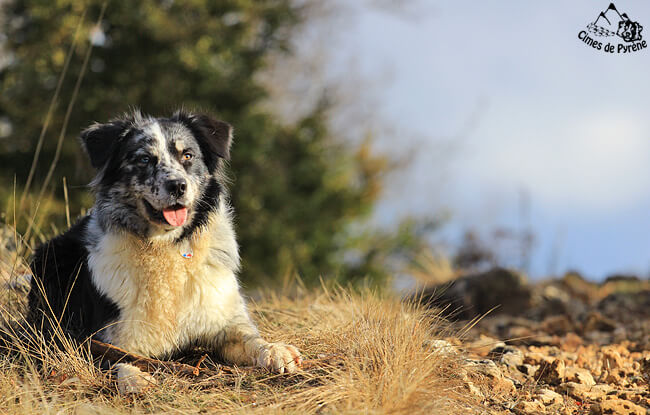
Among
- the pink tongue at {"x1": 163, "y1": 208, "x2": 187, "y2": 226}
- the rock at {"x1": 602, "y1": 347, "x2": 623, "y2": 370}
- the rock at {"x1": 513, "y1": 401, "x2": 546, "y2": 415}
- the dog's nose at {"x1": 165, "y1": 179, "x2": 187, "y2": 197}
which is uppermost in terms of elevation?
the dog's nose at {"x1": 165, "y1": 179, "x2": 187, "y2": 197}

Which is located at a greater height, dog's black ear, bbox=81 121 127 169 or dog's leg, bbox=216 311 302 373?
dog's black ear, bbox=81 121 127 169

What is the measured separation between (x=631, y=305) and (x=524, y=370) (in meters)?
4.06

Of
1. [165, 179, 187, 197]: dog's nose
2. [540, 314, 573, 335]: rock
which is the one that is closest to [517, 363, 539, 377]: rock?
[540, 314, 573, 335]: rock

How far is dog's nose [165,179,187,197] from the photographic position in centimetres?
392

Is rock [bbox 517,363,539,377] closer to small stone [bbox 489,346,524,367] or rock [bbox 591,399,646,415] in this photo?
small stone [bbox 489,346,524,367]

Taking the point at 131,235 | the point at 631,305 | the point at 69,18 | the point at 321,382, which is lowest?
the point at 631,305

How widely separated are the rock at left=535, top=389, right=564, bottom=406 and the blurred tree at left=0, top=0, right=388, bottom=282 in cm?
630

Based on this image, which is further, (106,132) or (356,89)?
(356,89)

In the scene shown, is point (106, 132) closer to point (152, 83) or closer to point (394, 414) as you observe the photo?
point (394, 414)

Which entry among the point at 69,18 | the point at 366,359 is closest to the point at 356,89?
the point at 69,18

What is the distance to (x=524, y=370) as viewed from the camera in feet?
14.4

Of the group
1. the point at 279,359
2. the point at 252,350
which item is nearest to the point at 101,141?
the point at 252,350

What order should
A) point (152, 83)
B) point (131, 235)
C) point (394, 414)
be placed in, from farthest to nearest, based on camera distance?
1. point (152, 83)
2. point (131, 235)
3. point (394, 414)

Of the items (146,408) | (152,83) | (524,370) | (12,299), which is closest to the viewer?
(146,408)
